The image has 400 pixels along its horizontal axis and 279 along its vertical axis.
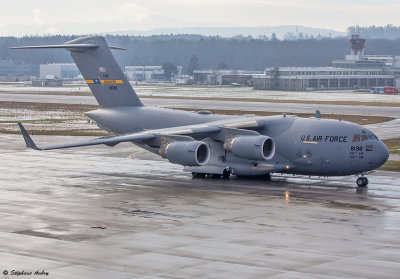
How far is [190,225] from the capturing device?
27.4 metres

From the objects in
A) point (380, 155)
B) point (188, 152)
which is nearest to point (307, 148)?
point (380, 155)

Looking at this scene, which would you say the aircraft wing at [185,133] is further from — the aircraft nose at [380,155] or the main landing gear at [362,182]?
the aircraft nose at [380,155]

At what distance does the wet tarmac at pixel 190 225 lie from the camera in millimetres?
21641

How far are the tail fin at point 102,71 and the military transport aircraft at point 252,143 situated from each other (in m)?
0.81

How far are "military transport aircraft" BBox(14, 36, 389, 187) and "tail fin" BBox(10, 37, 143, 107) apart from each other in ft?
2.66

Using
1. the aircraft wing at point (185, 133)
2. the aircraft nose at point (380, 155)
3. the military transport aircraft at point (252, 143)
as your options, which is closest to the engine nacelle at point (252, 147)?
the military transport aircraft at point (252, 143)

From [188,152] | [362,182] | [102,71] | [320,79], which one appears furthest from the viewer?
[320,79]

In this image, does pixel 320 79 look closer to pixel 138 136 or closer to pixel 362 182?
pixel 362 182

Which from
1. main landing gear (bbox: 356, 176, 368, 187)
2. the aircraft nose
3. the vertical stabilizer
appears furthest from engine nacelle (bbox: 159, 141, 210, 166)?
the aircraft nose

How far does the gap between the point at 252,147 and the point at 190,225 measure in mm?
10366

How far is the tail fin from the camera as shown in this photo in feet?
142

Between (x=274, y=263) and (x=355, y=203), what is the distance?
11.3 metres

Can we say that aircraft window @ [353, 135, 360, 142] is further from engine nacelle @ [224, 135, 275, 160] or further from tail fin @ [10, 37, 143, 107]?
tail fin @ [10, 37, 143, 107]

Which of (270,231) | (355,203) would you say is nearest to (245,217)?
(270,231)
